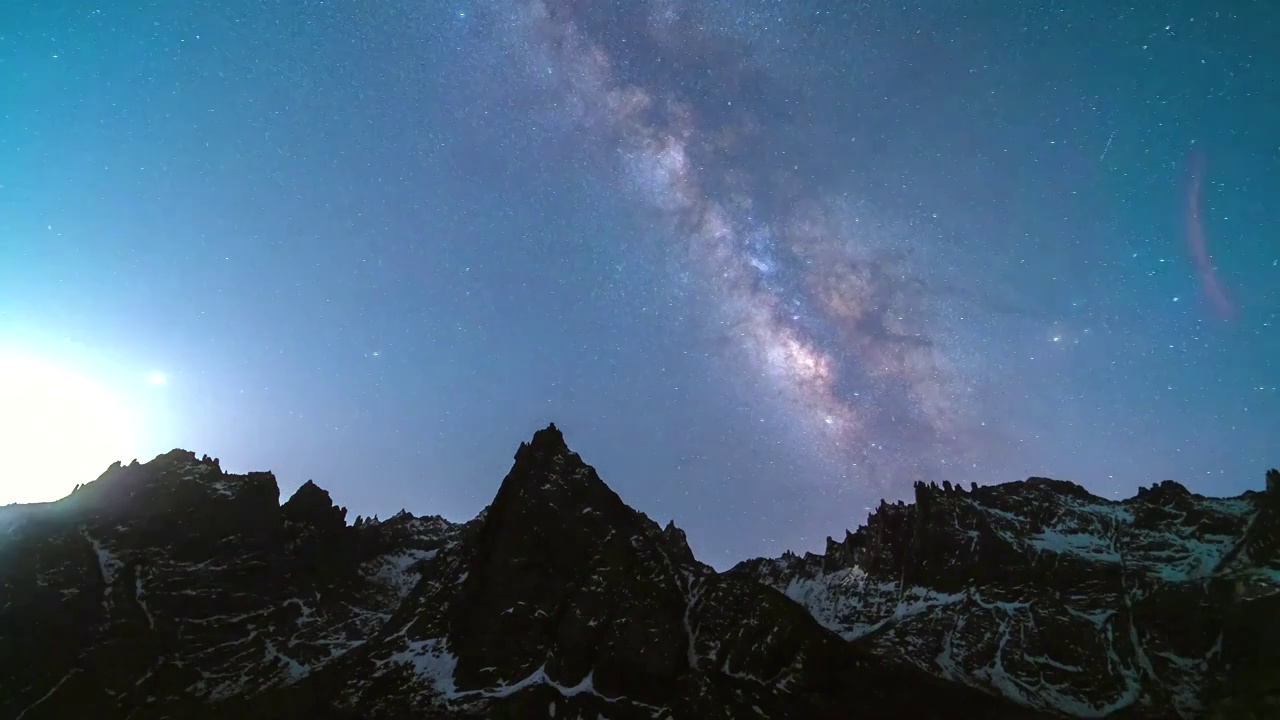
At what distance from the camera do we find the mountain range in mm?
118375

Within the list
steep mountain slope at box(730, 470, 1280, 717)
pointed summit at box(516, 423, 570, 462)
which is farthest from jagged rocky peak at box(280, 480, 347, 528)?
steep mountain slope at box(730, 470, 1280, 717)

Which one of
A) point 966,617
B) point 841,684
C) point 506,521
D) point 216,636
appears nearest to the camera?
point 841,684

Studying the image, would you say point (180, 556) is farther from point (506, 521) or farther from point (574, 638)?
point (574, 638)

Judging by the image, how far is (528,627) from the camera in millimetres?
131875

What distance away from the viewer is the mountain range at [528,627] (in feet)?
388

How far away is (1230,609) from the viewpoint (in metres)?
157

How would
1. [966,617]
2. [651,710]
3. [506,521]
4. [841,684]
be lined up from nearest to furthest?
[651,710] → [841,684] → [506,521] → [966,617]

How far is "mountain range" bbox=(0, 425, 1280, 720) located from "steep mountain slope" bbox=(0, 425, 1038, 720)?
47 cm

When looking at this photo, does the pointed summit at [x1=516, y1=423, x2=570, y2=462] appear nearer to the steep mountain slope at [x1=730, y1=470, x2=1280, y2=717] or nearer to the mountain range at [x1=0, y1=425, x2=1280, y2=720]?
the mountain range at [x1=0, y1=425, x2=1280, y2=720]

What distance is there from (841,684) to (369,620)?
4381 inches

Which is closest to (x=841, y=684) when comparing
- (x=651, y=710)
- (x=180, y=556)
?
(x=651, y=710)

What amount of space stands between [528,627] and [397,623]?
33.0 m

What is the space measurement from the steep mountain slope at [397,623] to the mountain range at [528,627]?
1.53 feet

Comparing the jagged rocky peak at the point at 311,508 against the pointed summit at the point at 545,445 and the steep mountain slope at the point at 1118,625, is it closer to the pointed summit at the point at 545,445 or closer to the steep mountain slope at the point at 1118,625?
the pointed summit at the point at 545,445
